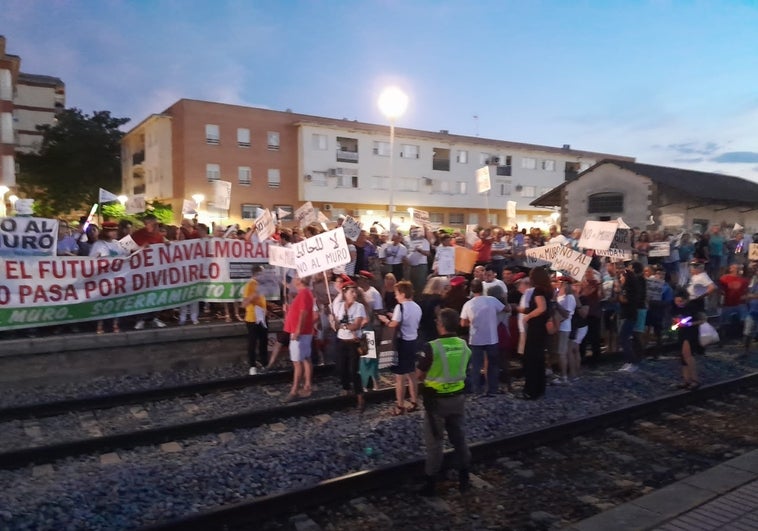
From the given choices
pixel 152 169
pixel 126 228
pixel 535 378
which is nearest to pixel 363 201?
pixel 152 169

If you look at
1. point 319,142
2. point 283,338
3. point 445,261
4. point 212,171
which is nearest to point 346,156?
point 319,142

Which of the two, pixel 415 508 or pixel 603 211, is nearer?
pixel 415 508

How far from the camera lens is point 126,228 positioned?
40.0ft

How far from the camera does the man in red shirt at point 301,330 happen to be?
909 cm

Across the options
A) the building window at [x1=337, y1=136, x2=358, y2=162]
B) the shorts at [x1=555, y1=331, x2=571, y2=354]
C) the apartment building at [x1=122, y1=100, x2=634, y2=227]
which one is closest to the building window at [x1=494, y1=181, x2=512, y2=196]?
the apartment building at [x1=122, y1=100, x2=634, y2=227]

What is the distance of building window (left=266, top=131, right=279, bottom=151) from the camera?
44.2m

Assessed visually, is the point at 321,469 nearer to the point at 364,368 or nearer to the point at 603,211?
the point at 364,368

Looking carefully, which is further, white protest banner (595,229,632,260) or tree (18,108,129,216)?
tree (18,108,129,216)

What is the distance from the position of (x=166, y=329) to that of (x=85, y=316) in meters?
1.47

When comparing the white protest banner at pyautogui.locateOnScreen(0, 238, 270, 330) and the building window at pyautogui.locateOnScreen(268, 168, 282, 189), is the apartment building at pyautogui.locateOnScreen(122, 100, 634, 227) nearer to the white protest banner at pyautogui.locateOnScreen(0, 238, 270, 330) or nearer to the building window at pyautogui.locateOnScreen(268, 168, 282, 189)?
the building window at pyautogui.locateOnScreen(268, 168, 282, 189)

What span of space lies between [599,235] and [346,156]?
3569cm

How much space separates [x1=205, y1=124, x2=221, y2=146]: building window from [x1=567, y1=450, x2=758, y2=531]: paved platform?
40.6 m

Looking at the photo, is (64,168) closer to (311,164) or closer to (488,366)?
(311,164)

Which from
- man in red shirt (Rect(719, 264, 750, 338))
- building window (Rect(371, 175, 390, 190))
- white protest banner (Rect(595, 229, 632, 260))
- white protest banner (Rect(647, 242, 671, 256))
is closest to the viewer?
white protest banner (Rect(595, 229, 632, 260))
